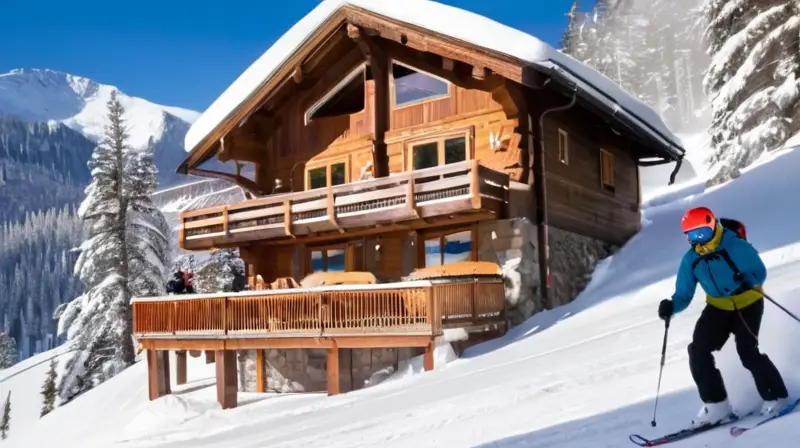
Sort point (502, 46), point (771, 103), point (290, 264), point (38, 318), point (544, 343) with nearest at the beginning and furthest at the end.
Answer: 1. point (544, 343)
2. point (502, 46)
3. point (290, 264)
4. point (771, 103)
5. point (38, 318)

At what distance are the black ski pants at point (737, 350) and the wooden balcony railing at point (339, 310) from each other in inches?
314

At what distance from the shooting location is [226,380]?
17172 mm

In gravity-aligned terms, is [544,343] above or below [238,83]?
below

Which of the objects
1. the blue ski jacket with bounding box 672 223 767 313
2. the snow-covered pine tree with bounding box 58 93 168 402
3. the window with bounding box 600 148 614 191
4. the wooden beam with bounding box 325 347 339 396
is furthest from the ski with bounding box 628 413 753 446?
the snow-covered pine tree with bounding box 58 93 168 402

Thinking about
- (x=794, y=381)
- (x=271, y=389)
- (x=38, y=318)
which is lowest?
(x=38, y=318)

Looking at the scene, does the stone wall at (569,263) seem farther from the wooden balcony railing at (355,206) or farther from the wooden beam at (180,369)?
the wooden beam at (180,369)

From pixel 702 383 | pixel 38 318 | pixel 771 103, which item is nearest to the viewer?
pixel 702 383

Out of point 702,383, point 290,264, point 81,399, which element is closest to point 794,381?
point 702,383

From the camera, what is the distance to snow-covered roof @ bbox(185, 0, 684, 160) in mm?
16578

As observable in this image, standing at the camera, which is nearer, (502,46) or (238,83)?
(502,46)

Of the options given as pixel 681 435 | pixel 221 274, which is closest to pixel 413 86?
pixel 681 435

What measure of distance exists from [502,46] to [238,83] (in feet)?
29.1

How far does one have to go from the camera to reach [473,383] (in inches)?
431

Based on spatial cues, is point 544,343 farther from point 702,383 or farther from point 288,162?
point 288,162
